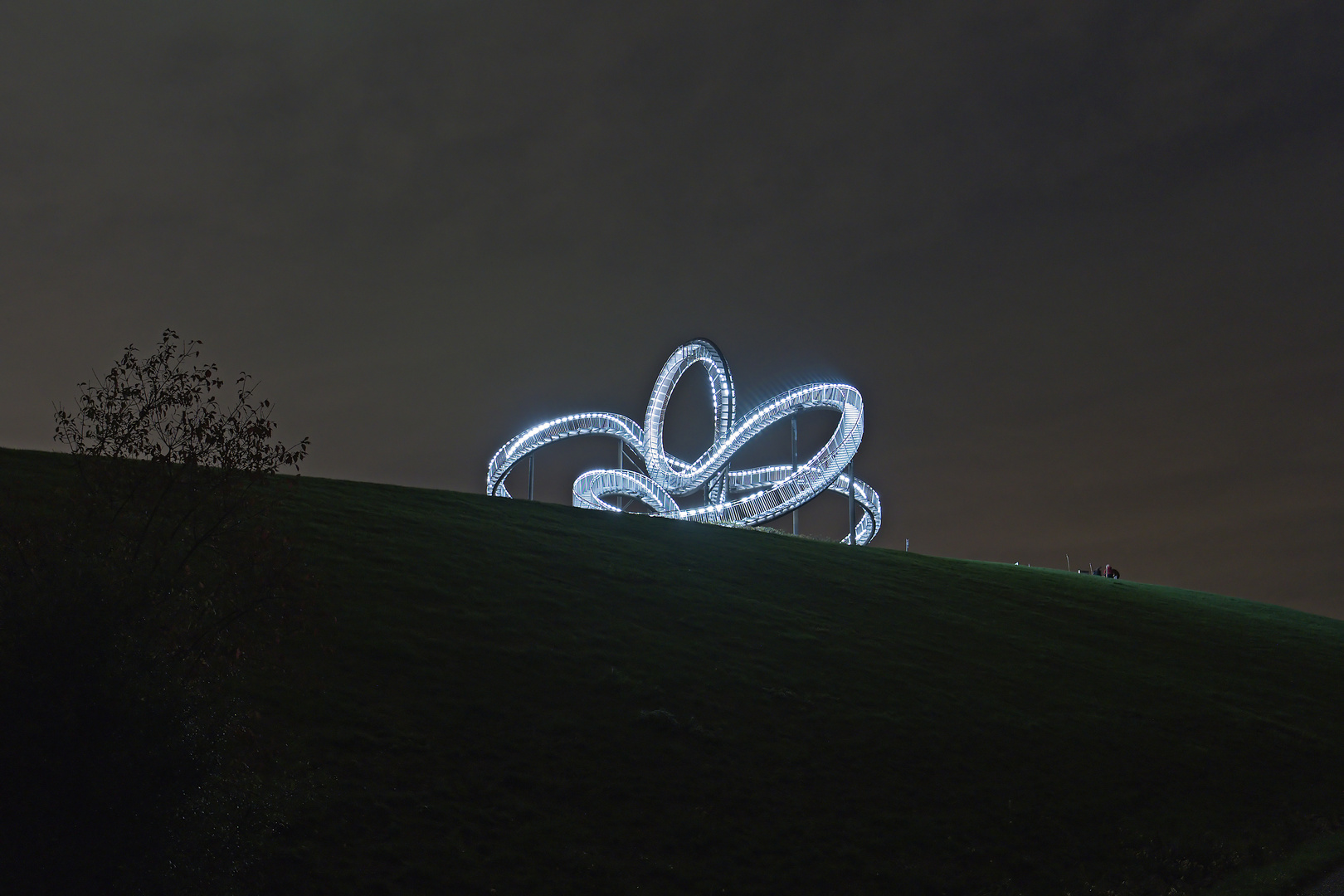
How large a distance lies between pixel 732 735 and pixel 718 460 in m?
42.8

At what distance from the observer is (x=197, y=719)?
11453 millimetres

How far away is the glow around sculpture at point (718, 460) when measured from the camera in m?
59.6

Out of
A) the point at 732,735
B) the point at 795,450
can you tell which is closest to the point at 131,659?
the point at 732,735

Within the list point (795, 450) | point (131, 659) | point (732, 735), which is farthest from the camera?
point (795, 450)

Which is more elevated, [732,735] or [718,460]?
[718,460]

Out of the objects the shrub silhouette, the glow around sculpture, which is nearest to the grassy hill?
the shrub silhouette

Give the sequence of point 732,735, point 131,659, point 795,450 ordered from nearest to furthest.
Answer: point 131,659 < point 732,735 < point 795,450

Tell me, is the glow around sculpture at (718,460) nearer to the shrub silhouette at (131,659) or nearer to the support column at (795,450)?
the support column at (795,450)

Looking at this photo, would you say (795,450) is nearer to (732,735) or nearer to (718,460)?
(718,460)

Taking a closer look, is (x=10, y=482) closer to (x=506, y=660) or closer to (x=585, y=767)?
(x=506, y=660)

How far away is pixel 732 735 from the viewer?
20.2 meters

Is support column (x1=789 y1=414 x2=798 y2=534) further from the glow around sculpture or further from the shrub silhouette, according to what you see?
the shrub silhouette

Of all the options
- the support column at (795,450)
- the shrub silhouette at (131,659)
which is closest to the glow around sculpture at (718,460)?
the support column at (795,450)

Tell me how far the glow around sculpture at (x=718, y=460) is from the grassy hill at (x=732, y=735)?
2350cm
